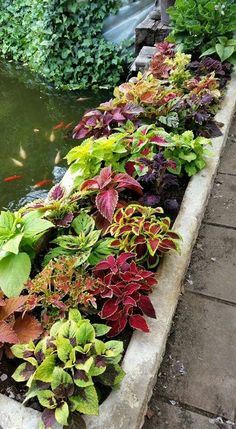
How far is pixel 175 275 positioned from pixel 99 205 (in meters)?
0.59

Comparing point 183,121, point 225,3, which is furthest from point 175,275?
point 225,3

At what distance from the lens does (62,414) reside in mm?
1693

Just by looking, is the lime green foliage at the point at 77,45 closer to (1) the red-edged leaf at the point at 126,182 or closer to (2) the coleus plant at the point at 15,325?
(1) the red-edged leaf at the point at 126,182

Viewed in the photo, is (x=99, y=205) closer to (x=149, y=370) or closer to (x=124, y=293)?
(x=124, y=293)

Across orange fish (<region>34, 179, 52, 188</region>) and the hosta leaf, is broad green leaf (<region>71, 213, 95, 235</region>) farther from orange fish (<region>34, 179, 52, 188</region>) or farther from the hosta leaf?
orange fish (<region>34, 179, 52, 188</region>)

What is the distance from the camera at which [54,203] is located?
103 inches

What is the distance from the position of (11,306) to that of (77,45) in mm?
5427

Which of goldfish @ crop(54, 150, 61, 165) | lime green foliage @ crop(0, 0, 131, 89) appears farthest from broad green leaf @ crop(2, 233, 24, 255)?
lime green foliage @ crop(0, 0, 131, 89)

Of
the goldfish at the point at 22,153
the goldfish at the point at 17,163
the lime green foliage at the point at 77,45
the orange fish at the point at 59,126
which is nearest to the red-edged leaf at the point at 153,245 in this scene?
the goldfish at the point at 17,163

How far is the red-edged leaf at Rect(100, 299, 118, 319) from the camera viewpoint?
6.86 ft

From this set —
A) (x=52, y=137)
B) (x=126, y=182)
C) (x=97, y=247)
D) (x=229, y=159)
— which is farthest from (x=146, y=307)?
(x=52, y=137)

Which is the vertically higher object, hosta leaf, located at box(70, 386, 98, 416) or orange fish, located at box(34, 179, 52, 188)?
hosta leaf, located at box(70, 386, 98, 416)

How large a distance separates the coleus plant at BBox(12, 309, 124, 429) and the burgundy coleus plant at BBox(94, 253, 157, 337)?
164mm

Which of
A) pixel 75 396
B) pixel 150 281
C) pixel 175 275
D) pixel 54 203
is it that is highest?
pixel 54 203
